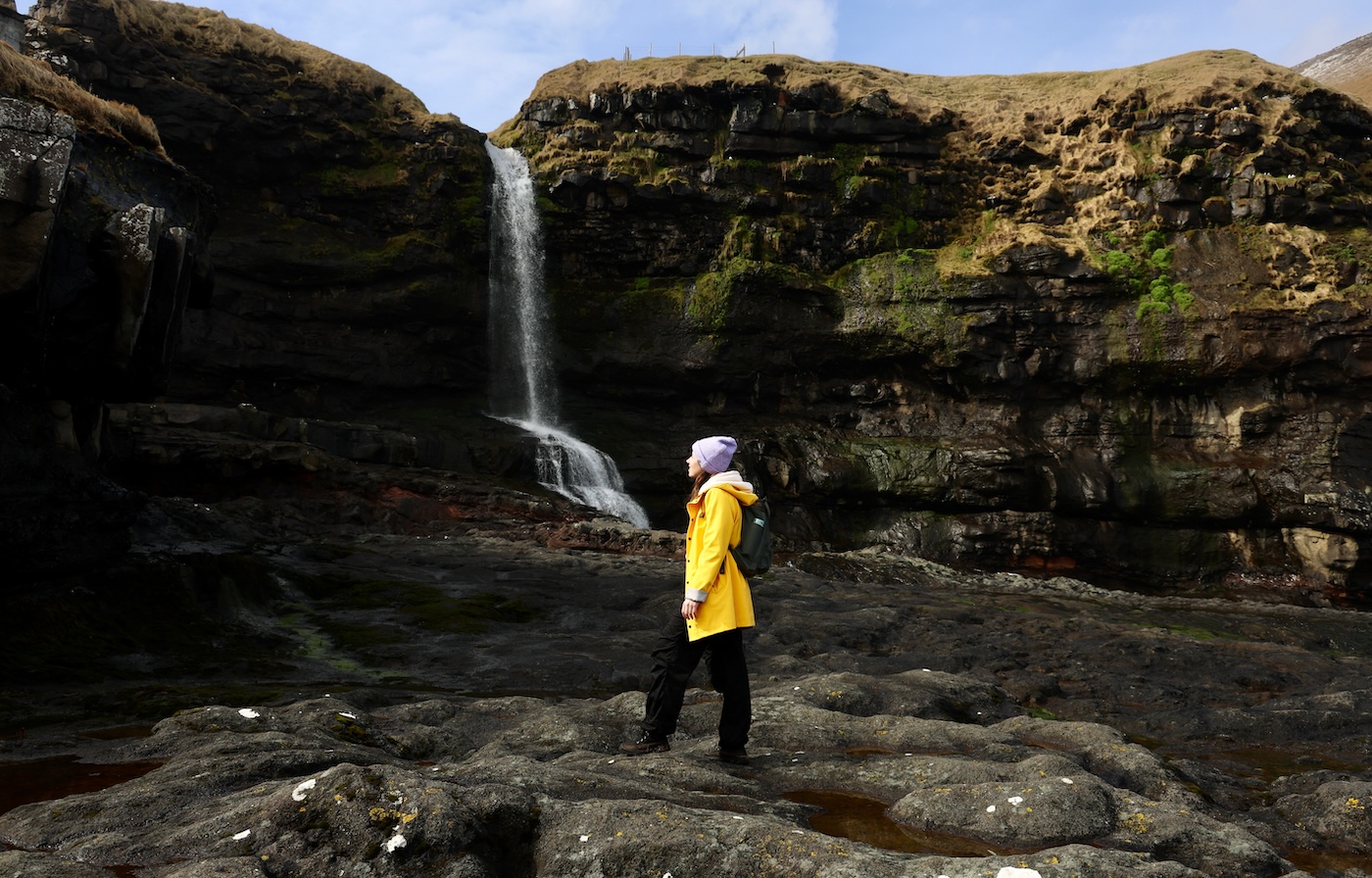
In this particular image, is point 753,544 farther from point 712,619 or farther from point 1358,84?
point 1358,84

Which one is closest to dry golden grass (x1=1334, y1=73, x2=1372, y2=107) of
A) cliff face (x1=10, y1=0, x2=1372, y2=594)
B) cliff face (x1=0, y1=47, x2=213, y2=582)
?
cliff face (x1=10, y1=0, x2=1372, y2=594)

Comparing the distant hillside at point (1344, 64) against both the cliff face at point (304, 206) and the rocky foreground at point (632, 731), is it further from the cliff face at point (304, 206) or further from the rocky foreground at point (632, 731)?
the rocky foreground at point (632, 731)

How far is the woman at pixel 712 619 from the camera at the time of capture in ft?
21.8

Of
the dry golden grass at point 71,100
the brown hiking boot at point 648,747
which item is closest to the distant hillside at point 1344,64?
the dry golden grass at point 71,100

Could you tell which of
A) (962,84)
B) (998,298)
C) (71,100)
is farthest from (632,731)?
(962,84)

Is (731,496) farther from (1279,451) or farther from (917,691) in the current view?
(1279,451)

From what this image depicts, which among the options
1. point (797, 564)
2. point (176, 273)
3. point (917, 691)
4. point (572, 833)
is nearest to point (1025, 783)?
point (572, 833)

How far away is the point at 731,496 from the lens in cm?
687

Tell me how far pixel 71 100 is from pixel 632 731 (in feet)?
38.5

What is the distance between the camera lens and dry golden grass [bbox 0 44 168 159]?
462 inches

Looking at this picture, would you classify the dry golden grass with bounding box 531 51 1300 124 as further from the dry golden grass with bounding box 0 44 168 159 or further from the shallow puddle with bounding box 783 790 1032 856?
the shallow puddle with bounding box 783 790 1032 856

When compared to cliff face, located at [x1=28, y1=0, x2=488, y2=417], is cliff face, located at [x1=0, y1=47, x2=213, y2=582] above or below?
below

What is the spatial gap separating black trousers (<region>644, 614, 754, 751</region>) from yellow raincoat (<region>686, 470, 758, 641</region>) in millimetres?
111

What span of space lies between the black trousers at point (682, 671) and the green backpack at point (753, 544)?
1.64 feet
